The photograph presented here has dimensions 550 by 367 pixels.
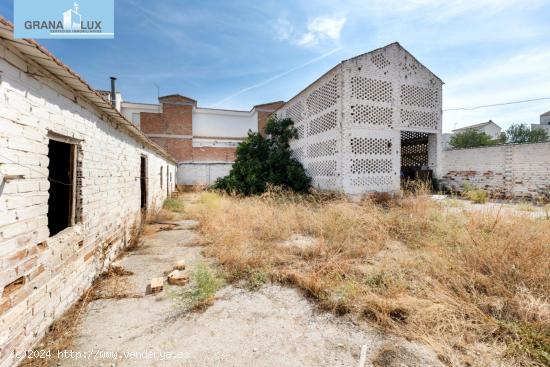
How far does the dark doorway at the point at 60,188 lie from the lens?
112 inches

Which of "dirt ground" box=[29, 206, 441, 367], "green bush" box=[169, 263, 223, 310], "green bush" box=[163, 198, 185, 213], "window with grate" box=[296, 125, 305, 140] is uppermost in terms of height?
"window with grate" box=[296, 125, 305, 140]

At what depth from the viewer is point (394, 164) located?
10.2 m

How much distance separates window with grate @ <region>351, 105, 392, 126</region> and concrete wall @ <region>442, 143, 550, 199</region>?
5067 millimetres

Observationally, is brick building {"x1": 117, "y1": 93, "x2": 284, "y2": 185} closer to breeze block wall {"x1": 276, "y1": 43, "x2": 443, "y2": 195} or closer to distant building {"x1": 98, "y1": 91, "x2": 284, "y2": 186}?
distant building {"x1": 98, "y1": 91, "x2": 284, "y2": 186}

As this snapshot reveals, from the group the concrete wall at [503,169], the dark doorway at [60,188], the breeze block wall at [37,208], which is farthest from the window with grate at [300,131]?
the dark doorway at [60,188]

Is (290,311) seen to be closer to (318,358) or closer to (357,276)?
(318,358)

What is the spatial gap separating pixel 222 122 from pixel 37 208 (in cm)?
2062

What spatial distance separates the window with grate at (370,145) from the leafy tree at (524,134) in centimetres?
2837

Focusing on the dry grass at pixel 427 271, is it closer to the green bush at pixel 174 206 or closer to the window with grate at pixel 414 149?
the green bush at pixel 174 206

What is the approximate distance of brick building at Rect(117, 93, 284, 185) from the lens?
19234 mm

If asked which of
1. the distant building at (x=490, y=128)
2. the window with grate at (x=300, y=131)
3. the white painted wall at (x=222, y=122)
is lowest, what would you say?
the window with grate at (x=300, y=131)

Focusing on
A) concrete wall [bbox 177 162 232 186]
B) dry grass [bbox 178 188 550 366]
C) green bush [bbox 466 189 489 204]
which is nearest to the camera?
dry grass [bbox 178 188 550 366]

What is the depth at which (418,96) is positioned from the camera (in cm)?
1070

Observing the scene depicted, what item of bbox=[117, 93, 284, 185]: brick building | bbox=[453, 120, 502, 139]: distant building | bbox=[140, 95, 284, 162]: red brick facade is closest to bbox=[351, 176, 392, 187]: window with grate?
bbox=[117, 93, 284, 185]: brick building
